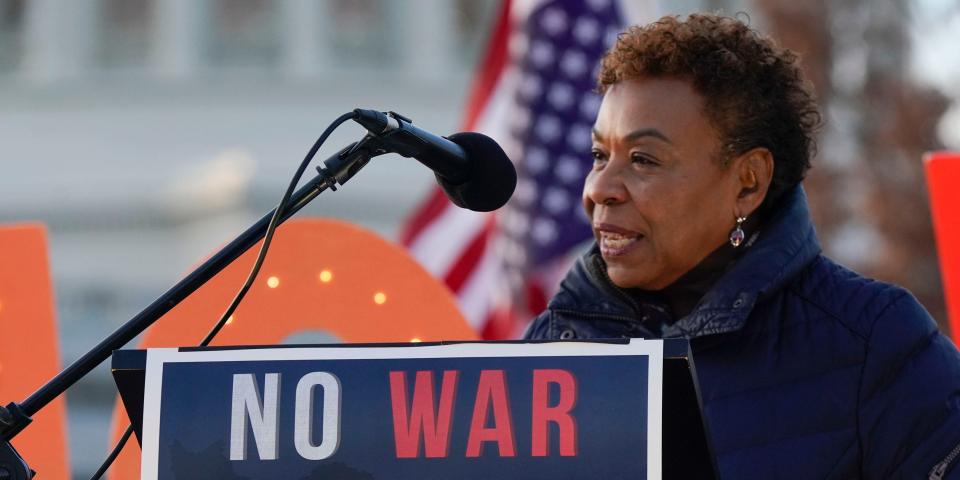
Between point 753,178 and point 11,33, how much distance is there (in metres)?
29.7

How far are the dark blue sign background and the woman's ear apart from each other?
1053mm

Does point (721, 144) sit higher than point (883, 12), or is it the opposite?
point (883, 12)

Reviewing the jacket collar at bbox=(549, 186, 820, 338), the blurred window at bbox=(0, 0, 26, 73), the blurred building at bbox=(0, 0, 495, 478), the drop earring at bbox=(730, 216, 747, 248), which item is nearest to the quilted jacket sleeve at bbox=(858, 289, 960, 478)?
the jacket collar at bbox=(549, 186, 820, 338)

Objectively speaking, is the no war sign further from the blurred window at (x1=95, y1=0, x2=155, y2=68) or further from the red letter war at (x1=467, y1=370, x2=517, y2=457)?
the blurred window at (x1=95, y1=0, x2=155, y2=68)

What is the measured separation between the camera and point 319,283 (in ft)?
15.4

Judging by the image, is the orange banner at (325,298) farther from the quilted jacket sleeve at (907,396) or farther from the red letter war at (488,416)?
the red letter war at (488,416)

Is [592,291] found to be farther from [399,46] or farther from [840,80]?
[399,46]

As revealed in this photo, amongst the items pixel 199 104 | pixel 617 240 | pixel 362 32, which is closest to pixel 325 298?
pixel 617 240

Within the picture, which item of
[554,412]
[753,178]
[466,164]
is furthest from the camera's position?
[753,178]

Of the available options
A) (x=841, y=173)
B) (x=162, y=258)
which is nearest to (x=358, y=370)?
(x=841, y=173)

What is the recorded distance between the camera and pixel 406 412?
2.64 m

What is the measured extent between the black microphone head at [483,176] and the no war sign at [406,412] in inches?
22.6

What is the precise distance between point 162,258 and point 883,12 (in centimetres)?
1179

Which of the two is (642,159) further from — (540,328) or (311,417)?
(311,417)
